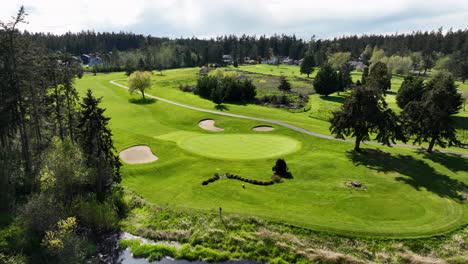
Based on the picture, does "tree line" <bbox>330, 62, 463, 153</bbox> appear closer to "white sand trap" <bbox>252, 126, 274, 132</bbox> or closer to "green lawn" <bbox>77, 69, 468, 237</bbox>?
"green lawn" <bbox>77, 69, 468, 237</bbox>

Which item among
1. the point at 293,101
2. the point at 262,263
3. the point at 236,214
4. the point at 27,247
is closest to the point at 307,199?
the point at 236,214

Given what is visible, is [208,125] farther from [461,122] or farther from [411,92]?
[461,122]

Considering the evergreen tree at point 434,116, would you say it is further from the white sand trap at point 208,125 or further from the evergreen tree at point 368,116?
A: the white sand trap at point 208,125

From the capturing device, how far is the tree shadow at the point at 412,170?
3869 cm

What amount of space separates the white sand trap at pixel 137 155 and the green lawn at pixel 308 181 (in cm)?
143

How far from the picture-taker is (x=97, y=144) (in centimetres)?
3756

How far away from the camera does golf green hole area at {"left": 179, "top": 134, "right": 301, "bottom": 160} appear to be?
4978cm

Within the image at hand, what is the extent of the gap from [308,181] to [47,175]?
30862 mm

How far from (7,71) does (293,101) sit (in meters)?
73.9

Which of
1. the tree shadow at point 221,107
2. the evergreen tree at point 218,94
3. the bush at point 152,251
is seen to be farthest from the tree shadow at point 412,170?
the evergreen tree at point 218,94

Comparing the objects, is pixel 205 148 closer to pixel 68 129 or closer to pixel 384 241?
pixel 68 129

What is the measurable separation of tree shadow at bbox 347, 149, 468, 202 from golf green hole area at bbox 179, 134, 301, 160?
1134 centimetres

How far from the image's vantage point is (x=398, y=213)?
1320 inches

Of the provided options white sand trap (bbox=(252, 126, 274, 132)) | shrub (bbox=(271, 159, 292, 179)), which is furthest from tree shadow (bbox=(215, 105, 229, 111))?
shrub (bbox=(271, 159, 292, 179))
